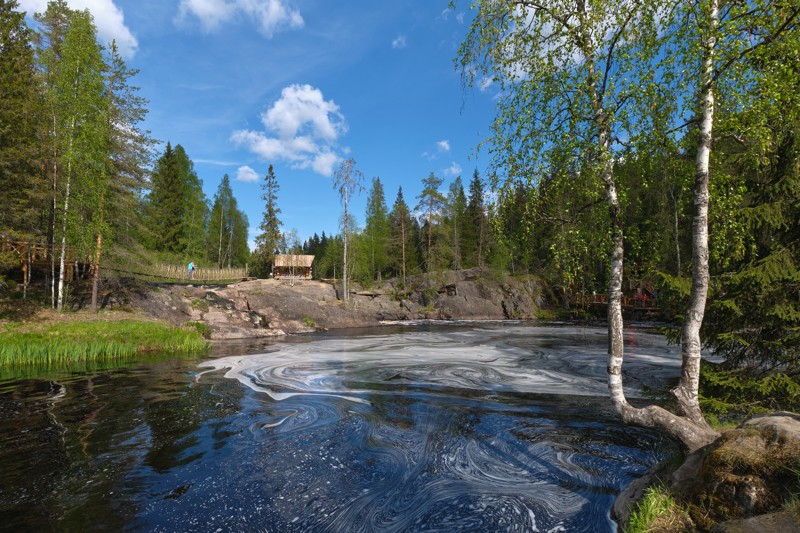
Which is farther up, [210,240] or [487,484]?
[210,240]

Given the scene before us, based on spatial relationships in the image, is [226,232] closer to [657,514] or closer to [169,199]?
[169,199]

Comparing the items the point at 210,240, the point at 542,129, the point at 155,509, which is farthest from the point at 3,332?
the point at 210,240

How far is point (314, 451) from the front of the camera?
23.3ft

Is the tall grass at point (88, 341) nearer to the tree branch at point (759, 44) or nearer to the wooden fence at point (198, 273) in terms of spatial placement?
the tree branch at point (759, 44)

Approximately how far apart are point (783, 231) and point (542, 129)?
17.7ft

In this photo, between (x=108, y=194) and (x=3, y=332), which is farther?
(x=108, y=194)

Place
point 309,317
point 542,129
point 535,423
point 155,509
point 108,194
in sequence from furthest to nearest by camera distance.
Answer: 1. point 309,317
2. point 108,194
3. point 535,423
4. point 542,129
5. point 155,509

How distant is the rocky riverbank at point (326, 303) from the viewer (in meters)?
25.7

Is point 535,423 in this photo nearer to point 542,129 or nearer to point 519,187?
point 519,187

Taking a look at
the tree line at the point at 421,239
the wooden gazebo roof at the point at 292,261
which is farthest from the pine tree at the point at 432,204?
the wooden gazebo roof at the point at 292,261

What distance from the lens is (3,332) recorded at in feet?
51.7

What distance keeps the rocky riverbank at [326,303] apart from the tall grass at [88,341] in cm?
466

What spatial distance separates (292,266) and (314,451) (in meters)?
54.8

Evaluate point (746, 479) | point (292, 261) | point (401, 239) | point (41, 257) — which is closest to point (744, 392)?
point (746, 479)
